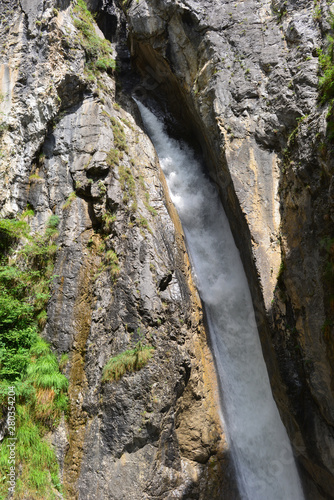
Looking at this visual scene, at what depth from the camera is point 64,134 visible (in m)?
10.4

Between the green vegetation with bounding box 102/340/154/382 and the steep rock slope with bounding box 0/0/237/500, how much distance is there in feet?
0.39

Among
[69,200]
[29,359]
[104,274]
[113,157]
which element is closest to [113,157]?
[113,157]

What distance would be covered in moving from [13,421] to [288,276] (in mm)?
6540

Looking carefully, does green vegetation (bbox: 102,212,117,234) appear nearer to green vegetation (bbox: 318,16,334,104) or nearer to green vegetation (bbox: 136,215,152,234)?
green vegetation (bbox: 136,215,152,234)

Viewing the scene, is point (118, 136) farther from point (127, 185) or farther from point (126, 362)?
point (126, 362)

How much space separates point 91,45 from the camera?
1231cm

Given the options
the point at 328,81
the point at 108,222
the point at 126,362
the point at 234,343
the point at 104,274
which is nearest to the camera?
the point at 126,362

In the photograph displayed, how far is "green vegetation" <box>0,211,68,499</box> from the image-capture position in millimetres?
6254

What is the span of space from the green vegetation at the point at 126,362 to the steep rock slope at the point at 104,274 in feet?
0.39

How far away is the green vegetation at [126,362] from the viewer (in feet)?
22.7

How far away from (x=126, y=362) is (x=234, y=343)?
142 inches

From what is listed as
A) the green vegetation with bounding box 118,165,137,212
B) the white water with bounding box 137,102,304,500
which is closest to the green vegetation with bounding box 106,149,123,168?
the green vegetation with bounding box 118,165,137,212

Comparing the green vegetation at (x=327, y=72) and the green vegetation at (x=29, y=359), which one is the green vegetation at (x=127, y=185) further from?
the green vegetation at (x=327, y=72)

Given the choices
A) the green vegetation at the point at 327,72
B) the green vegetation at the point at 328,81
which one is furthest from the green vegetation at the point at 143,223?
the green vegetation at the point at 327,72
